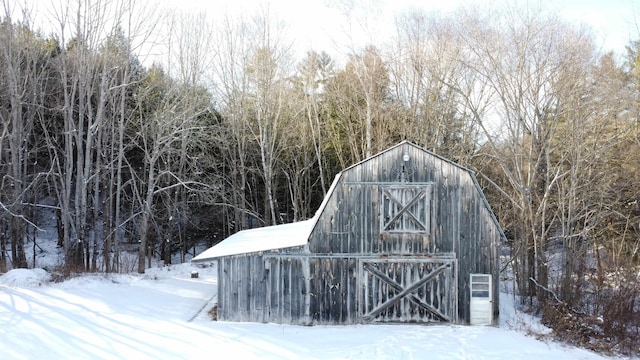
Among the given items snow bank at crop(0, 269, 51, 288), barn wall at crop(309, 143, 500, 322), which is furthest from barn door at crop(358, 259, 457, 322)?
snow bank at crop(0, 269, 51, 288)

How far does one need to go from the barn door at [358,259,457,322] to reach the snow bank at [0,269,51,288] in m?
12.2

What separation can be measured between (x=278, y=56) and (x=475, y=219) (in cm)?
1753

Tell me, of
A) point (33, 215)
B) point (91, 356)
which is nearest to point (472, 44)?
point (91, 356)

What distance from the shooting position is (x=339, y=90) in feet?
90.9

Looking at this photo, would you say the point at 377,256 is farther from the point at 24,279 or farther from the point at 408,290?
the point at 24,279

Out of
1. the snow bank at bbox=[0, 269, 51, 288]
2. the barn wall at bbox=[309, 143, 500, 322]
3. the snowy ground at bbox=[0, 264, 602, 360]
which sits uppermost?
the barn wall at bbox=[309, 143, 500, 322]

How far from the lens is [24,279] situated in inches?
705

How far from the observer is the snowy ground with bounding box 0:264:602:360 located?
1130 centimetres

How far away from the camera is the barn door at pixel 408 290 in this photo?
14.2 meters

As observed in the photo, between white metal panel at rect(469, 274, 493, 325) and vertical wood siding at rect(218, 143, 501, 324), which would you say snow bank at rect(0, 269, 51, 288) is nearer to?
vertical wood siding at rect(218, 143, 501, 324)

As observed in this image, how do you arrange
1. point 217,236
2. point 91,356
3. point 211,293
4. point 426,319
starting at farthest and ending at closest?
1. point 217,236
2. point 211,293
3. point 426,319
4. point 91,356

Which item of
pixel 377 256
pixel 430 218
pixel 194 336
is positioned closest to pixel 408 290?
pixel 377 256

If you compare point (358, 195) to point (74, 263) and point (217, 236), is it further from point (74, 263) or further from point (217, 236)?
point (217, 236)

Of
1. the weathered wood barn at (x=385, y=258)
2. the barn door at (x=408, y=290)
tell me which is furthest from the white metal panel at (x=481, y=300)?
the barn door at (x=408, y=290)
